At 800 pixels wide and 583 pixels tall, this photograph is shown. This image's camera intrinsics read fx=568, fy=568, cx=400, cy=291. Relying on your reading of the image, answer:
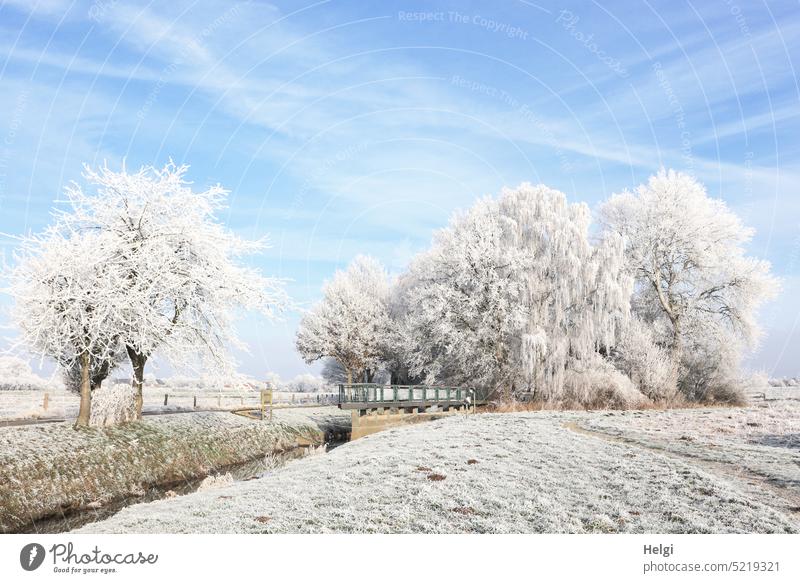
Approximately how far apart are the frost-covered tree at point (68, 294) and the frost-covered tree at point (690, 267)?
32.4 m

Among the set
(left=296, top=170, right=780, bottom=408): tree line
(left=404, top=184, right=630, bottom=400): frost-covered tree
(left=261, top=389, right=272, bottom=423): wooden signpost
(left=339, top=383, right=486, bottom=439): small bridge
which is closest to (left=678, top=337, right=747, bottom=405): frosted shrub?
(left=296, top=170, right=780, bottom=408): tree line

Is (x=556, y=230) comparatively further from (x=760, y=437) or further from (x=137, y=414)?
(x=137, y=414)

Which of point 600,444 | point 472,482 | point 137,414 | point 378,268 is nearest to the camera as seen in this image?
point 472,482

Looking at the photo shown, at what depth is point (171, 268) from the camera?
20875mm

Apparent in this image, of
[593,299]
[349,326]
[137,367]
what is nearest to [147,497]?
[137,367]

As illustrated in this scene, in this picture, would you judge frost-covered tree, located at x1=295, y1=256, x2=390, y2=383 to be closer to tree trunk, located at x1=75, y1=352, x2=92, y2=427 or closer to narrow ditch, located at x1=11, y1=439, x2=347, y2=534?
narrow ditch, located at x1=11, y1=439, x2=347, y2=534

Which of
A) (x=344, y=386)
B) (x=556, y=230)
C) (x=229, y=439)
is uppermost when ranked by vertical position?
(x=556, y=230)

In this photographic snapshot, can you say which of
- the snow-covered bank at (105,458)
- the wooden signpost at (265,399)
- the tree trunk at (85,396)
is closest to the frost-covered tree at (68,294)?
the tree trunk at (85,396)

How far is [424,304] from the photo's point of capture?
3722 centimetres

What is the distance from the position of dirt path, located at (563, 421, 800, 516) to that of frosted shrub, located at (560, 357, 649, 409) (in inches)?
641

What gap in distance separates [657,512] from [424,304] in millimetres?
27621

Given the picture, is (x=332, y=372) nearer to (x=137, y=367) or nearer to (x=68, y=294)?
(x=137, y=367)

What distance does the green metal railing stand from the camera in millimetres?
29797
